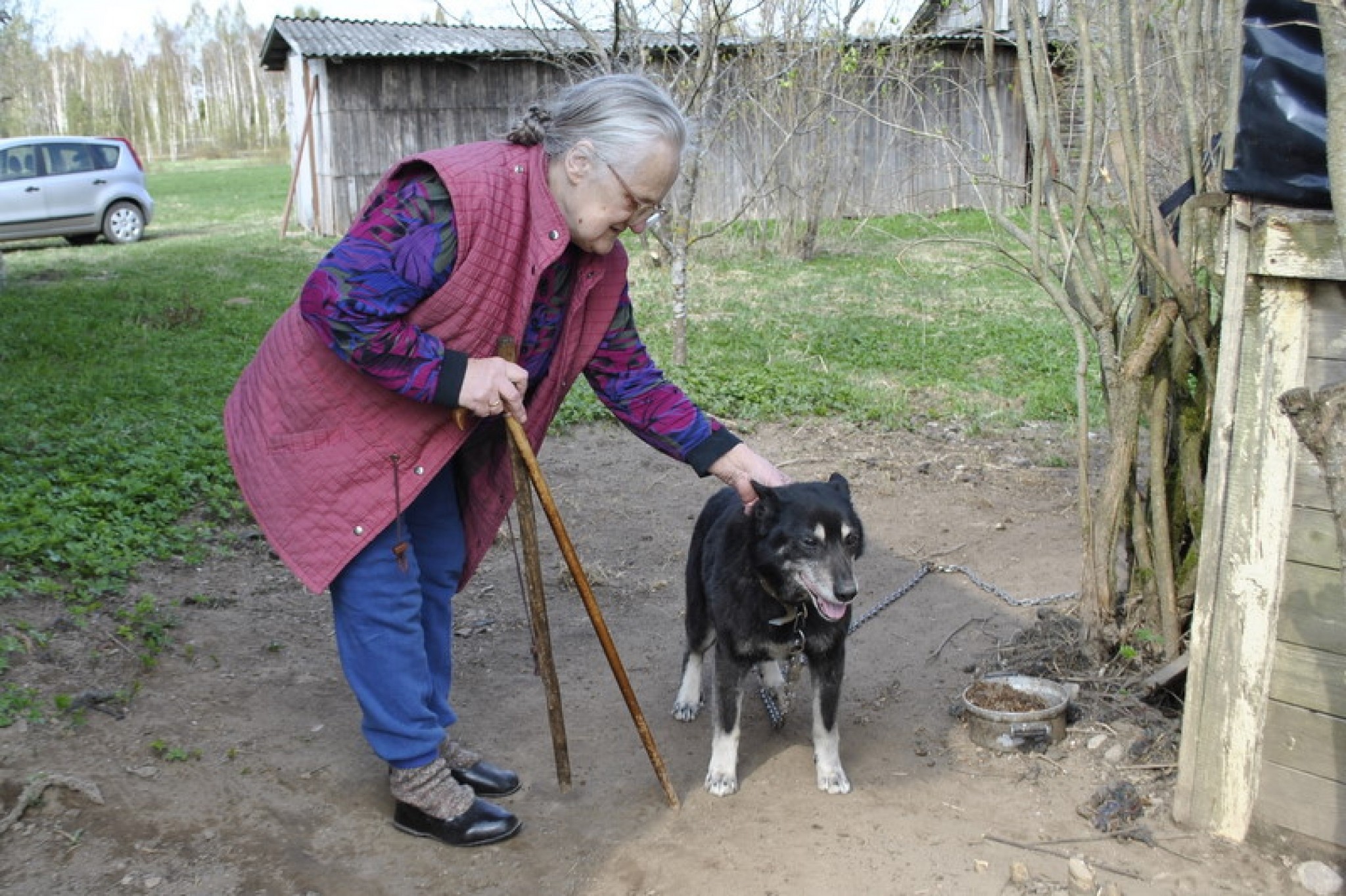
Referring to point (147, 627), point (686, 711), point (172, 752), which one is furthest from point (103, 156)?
point (686, 711)

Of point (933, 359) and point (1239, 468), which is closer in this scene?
point (1239, 468)

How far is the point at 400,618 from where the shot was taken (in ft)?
10.8

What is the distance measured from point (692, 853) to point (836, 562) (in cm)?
97

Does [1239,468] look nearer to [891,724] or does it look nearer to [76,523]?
[891,724]

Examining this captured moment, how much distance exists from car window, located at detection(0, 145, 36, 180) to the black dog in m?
18.8

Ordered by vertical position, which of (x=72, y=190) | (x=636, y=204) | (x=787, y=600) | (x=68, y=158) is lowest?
(x=787, y=600)

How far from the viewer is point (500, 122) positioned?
824 inches

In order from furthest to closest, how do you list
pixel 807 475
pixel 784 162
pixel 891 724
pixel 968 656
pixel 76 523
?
pixel 784 162
pixel 807 475
pixel 76 523
pixel 968 656
pixel 891 724

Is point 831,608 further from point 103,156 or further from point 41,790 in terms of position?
point 103,156

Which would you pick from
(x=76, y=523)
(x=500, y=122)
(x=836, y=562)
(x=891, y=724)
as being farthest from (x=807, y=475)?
(x=500, y=122)

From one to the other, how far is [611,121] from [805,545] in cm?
145

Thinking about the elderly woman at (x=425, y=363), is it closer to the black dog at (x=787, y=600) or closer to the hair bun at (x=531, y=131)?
the hair bun at (x=531, y=131)

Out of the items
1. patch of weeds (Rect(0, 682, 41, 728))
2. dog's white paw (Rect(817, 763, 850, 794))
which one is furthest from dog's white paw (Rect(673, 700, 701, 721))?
patch of weeds (Rect(0, 682, 41, 728))

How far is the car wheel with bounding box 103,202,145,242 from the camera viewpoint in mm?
19656
